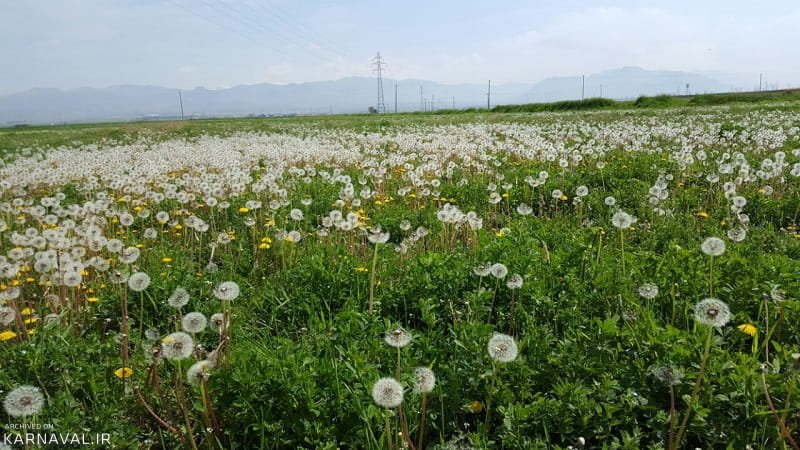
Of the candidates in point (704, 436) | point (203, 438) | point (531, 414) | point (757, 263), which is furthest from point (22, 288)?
point (757, 263)

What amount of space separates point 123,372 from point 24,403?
80cm

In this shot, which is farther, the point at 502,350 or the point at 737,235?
the point at 737,235

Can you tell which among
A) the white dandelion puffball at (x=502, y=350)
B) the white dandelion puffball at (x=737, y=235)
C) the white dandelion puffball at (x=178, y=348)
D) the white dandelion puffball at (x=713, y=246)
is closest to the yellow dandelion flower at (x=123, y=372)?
the white dandelion puffball at (x=178, y=348)

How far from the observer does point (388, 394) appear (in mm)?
2010

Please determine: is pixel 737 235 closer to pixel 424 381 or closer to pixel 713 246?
pixel 713 246

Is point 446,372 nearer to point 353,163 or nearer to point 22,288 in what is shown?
point 22,288

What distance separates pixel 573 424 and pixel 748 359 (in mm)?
938

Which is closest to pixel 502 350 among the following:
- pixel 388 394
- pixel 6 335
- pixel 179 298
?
pixel 388 394

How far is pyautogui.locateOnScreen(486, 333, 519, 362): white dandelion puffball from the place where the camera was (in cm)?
225

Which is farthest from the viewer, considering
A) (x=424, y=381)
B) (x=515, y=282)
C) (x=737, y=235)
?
(x=737, y=235)

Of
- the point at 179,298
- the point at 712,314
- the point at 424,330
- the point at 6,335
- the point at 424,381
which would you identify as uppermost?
the point at 712,314

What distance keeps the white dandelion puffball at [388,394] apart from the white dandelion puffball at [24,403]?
4.25 ft

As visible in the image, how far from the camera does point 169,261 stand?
4930 millimetres

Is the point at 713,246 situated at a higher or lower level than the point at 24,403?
higher
